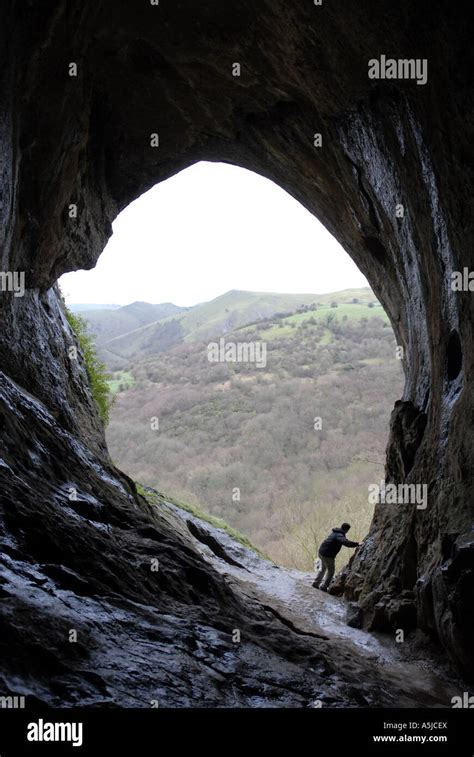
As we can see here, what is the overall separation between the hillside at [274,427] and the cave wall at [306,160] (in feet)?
101

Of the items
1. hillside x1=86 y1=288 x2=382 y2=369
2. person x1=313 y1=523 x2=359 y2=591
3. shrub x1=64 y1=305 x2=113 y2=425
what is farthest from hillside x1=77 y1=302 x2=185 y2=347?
person x1=313 y1=523 x2=359 y2=591

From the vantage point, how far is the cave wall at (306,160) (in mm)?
8094

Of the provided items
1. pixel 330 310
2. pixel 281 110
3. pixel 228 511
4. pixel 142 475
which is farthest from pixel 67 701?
pixel 330 310

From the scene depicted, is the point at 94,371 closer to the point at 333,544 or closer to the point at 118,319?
the point at 333,544

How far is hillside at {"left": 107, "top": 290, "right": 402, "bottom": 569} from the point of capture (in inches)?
2667

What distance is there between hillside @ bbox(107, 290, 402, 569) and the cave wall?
3084 cm

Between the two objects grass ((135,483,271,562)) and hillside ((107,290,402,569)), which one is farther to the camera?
hillside ((107,290,402,569))

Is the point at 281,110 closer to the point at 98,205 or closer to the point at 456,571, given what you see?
the point at 98,205

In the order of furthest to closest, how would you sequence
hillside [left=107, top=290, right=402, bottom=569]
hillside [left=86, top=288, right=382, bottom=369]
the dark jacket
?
hillside [left=86, top=288, right=382, bottom=369]
hillside [left=107, top=290, right=402, bottom=569]
the dark jacket

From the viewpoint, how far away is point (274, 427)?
87.3m

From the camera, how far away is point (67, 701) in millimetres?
4688

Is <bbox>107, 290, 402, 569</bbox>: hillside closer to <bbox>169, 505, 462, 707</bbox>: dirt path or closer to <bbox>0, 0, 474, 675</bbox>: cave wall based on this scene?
<bbox>169, 505, 462, 707</bbox>: dirt path

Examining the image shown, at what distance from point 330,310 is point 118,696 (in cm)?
13991

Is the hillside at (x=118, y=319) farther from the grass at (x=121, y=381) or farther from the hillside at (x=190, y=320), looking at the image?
→ the grass at (x=121, y=381)
